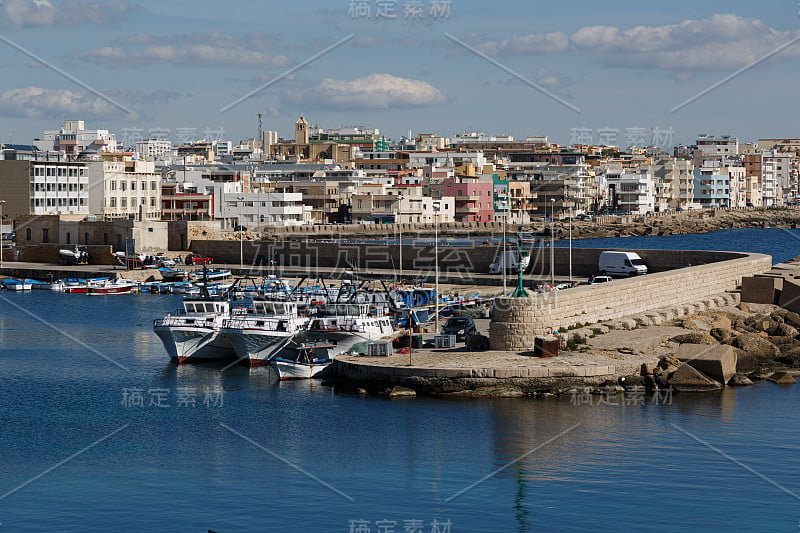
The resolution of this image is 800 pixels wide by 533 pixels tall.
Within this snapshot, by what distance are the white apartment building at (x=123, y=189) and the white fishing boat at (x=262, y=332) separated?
1316 inches

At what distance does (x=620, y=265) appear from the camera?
40.2 meters

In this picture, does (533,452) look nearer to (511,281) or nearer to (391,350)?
(391,350)

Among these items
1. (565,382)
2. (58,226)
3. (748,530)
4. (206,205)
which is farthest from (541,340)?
(206,205)

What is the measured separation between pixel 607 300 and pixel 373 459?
37.0 ft

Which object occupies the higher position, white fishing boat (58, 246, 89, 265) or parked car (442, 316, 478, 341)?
white fishing boat (58, 246, 89, 265)

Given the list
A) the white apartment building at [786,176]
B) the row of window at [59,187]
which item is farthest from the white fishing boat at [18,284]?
the white apartment building at [786,176]

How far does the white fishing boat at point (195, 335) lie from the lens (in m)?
28.1

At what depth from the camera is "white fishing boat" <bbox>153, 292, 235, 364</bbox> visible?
92.2 ft

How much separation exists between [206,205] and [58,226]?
43.8 ft

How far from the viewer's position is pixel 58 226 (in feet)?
181

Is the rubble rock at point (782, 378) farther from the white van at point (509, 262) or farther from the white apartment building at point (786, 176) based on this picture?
the white apartment building at point (786, 176)

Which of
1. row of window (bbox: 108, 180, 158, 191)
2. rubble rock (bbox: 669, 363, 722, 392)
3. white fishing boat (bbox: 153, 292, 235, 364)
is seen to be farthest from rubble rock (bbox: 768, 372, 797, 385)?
row of window (bbox: 108, 180, 158, 191)

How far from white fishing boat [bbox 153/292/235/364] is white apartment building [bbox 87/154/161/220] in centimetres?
3228

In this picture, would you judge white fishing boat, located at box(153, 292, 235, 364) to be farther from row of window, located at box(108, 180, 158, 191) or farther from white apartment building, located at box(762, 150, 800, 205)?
white apartment building, located at box(762, 150, 800, 205)
